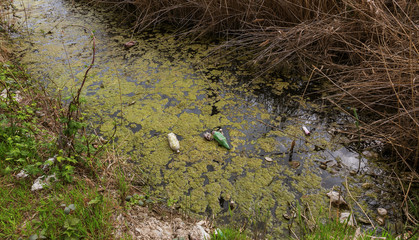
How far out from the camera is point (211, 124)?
198 cm

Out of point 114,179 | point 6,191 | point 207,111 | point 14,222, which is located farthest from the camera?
point 207,111

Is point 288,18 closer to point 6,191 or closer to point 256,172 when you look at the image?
point 256,172

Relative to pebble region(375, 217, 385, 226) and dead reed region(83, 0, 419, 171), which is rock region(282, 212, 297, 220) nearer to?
pebble region(375, 217, 385, 226)

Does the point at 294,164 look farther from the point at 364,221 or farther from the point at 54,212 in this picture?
the point at 54,212

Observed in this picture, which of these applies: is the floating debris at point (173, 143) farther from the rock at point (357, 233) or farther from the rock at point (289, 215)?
the rock at point (357, 233)

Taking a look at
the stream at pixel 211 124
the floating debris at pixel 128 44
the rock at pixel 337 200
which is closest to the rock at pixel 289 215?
the stream at pixel 211 124

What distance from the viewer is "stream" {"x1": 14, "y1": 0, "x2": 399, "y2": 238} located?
4.88 feet

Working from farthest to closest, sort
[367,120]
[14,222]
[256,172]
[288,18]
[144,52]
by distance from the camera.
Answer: [144,52] < [288,18] < [367,120] < [256,172] < [14,222]

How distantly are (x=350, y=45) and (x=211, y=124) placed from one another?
1.21m

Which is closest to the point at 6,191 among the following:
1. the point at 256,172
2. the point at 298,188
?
the point at 256,172

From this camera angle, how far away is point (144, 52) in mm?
2811

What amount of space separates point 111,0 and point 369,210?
3843 mm

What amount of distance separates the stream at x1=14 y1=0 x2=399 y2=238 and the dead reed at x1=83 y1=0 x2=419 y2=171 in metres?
0.17

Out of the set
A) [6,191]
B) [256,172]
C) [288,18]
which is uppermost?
[288,18]
